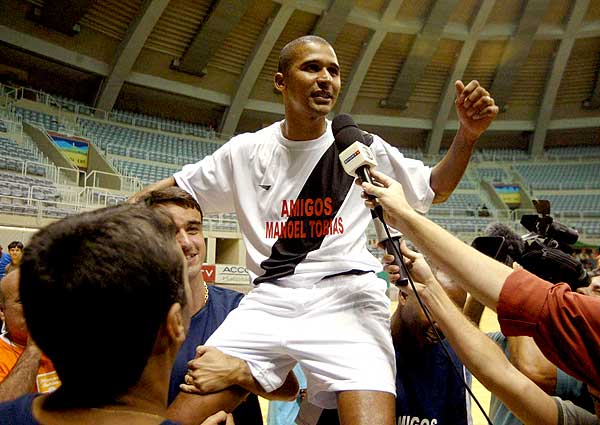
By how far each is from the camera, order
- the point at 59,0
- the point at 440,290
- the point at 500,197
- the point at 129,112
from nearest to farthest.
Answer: the point at 440,290
the point at 59,0
the point at 129,112
the point at 500,197

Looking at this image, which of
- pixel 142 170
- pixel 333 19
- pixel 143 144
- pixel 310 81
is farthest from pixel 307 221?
pixel 333 19

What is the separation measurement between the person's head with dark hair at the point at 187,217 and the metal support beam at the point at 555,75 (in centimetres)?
1898

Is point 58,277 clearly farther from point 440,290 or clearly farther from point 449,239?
point 440,290

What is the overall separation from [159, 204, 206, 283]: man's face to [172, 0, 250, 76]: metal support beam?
1395cm

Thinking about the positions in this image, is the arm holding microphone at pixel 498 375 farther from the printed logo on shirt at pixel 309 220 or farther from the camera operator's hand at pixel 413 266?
the printed logo on shirt at pixel 309 220

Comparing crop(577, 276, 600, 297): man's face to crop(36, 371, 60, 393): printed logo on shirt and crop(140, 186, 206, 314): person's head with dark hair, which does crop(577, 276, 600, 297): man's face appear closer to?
crop(140, 186, 206, 314): person's head with dark hair

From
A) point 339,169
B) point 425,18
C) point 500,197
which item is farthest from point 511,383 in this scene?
point 500,197

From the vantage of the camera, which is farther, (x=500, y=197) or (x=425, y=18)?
(x=500, y=197)

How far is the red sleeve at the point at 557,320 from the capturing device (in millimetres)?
957

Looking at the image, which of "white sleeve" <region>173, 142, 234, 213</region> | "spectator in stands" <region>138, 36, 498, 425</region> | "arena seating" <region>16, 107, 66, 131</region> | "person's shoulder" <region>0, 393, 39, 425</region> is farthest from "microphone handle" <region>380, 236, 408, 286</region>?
"arena seating" <region>16, 107, 66, 131</region>

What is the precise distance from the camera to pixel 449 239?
1232 millimetres

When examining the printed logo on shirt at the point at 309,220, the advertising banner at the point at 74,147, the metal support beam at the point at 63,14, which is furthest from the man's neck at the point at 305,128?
the metal support beam at the point at 63,14

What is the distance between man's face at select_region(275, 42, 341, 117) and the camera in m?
1.91

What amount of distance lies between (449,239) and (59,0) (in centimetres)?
1422
